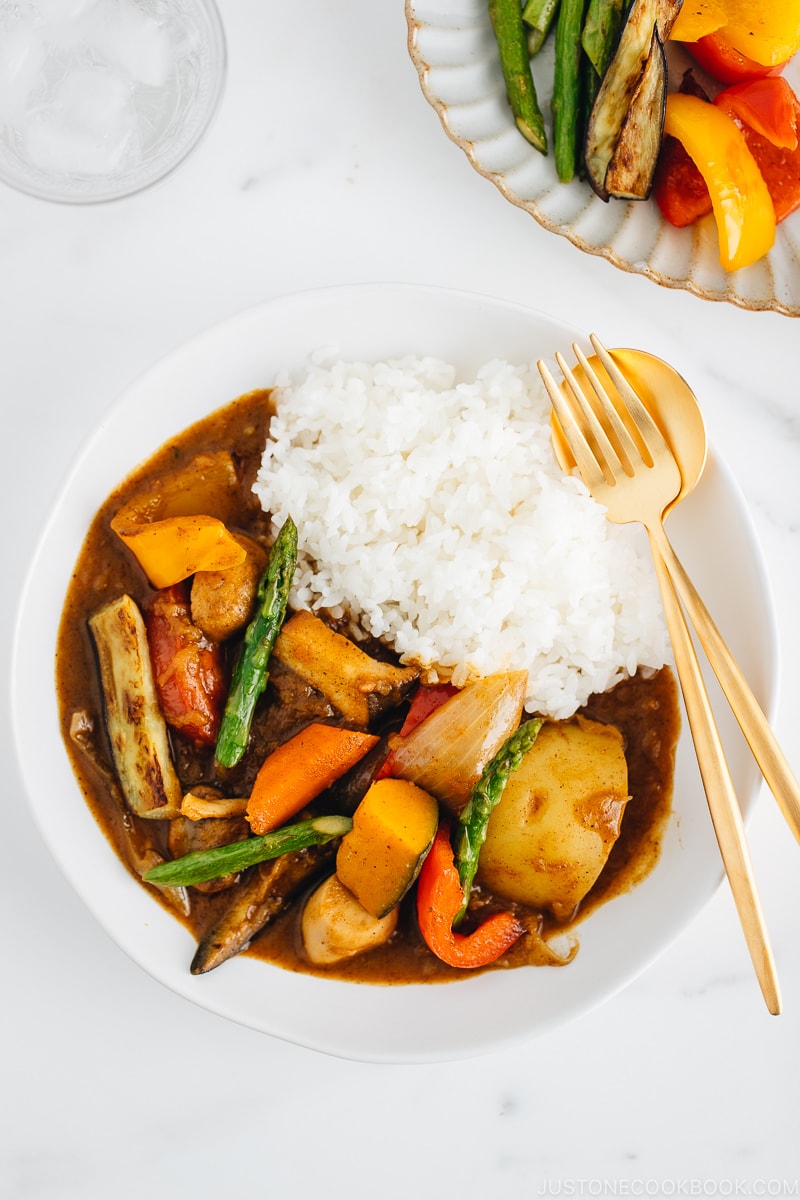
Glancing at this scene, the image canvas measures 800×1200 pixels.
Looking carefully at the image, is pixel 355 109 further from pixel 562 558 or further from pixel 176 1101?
pixel 176 1101

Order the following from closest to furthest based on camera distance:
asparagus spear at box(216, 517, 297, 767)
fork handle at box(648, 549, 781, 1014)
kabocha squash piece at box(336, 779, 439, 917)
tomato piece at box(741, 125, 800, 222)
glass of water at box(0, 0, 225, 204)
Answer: fork handle at box(648, 549, 781, 1014) < kabocha squash piece at box(336, 779, 439, 917) < asparagus spear at box(216, 517, 297, 767) < tomato piece at box(741, 125, 800, 222) < glass of water at box(0, 0, 225, 204)

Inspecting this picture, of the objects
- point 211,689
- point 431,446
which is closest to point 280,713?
point 211,689

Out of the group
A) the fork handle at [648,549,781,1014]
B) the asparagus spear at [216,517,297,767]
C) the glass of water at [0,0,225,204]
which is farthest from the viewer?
the glass of water at [0,0,225,204]

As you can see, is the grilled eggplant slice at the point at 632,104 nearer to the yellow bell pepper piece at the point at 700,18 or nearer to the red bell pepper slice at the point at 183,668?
the yellow bell pepper piece at the point at 700,18

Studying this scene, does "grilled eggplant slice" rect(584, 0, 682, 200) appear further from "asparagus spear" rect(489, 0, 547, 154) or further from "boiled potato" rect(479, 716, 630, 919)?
"boiled potato" rect(479, 716, 630, 919)

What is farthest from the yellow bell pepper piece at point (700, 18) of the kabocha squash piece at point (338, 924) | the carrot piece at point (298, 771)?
the kabocha squash piece at point (338, 924)

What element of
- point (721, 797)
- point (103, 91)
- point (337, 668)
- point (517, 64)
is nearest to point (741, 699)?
point (721, 797)

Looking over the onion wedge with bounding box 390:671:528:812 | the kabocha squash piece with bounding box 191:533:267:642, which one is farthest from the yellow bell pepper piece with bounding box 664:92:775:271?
the kabocha squash piece with bounding box 191:533:267:642
